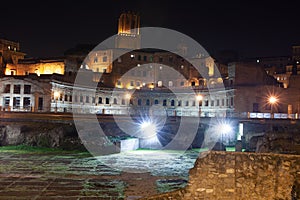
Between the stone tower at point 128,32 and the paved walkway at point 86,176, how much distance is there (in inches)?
2215

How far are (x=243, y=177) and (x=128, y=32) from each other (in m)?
72.5

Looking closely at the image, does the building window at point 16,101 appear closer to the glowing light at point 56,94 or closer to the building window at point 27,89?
the building window at point 27,89

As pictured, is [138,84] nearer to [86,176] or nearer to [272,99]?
[272,99]

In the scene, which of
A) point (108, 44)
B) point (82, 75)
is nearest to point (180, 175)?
point (82, 75)

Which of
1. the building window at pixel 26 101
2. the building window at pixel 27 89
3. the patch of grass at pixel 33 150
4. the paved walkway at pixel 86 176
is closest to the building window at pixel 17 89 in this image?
the building window at pixel 27 89

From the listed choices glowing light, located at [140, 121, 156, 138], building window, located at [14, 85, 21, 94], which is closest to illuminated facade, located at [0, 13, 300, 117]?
building window, located at [14, 85, 21, 94]

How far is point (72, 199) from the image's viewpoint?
13203 millimetres

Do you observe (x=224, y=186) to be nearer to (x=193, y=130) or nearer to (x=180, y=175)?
(x=180, y=175)

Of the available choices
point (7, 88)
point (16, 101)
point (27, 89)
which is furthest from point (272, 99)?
point (7, 88)

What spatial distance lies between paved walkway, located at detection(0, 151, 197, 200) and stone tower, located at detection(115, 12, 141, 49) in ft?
185

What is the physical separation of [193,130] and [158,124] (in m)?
3.96

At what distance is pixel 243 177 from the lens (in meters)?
10.6

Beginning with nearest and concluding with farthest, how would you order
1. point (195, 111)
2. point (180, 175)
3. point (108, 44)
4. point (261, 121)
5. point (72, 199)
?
point (72, 199), point (180, 175), point (261, 121), point (195, 111), point (108, 44)

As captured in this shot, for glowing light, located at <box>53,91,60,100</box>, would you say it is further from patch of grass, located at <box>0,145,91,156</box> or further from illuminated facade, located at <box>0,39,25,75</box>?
patch of grass, located at <box>0,145,91,156</box>
